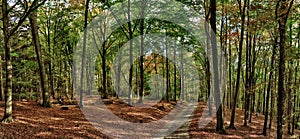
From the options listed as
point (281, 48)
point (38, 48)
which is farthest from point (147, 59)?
point (281, 48)

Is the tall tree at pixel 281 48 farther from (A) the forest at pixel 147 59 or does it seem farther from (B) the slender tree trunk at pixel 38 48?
(B) the slender tree trunk at pixel 38 48

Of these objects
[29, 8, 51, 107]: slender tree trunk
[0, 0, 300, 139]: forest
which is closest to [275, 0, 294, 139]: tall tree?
[0, 0, 300, 139]: forest

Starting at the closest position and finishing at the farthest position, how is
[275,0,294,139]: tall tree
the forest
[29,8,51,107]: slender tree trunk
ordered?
[275,0,294,139]: tall tree, the forest, [29,8,51,107]: slender tree trunk

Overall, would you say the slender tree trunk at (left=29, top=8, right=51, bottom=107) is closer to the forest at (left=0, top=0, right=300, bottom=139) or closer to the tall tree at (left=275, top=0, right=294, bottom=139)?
the forest at (left=0, top=0, right=300, bottom=139)

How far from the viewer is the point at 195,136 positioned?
1423 centimetres

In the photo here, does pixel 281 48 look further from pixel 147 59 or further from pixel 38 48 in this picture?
pixel 147 59

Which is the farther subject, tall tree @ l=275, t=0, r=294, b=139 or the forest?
the forest

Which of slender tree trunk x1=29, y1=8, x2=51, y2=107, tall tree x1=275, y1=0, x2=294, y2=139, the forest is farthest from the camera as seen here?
slender tree trunk x1=29, y1=8, x2=51, y2=107

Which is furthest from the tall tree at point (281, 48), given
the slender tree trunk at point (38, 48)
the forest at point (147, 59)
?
the slender tree trunk at point (38, 48)

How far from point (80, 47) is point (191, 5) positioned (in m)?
23.1

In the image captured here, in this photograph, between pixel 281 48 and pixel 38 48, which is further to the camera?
pixel 38 48

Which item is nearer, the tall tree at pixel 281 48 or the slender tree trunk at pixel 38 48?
the tall tree at pixel 281 48

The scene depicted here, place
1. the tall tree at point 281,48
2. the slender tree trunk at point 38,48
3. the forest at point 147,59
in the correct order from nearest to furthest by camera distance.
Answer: the tall tree at point 281,48 < the forest at point 147,59 < the slender tree trunk at point 38,48

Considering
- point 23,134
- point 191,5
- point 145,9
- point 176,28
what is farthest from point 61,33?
point 23,134
